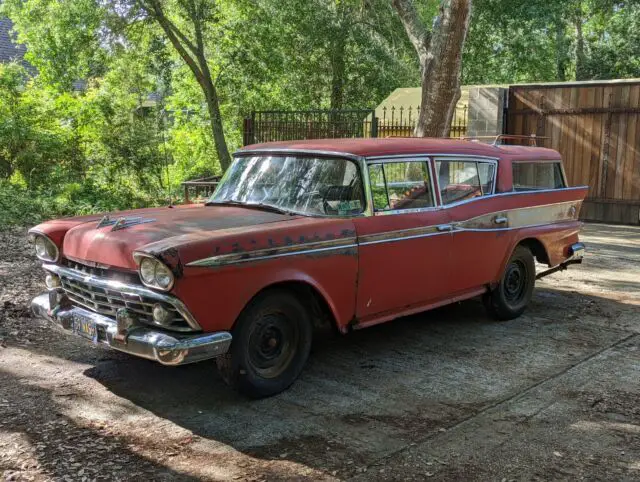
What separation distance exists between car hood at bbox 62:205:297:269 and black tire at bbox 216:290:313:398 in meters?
0.61

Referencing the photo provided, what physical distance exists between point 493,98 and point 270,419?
11.7 m

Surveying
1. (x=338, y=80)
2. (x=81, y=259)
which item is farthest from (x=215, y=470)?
(x=338, y=80)

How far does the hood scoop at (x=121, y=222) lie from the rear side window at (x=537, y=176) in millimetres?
3729

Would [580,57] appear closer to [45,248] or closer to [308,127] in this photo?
[308,127]

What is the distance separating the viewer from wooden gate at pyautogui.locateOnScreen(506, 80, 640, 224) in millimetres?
13234

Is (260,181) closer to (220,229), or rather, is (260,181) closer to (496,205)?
(220,229)

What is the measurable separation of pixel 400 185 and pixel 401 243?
537 millimetres

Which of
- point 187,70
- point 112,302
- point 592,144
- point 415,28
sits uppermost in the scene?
point 187,70

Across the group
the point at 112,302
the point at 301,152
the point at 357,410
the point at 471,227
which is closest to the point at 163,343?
the point at 112,302

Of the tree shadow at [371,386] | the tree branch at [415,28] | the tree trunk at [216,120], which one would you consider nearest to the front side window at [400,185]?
the tree shadow at [371,386]

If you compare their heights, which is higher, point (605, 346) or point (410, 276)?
point (410, 276)

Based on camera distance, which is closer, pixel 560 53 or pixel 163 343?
pixel 163 343

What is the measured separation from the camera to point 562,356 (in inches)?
223

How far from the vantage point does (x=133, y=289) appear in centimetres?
426
